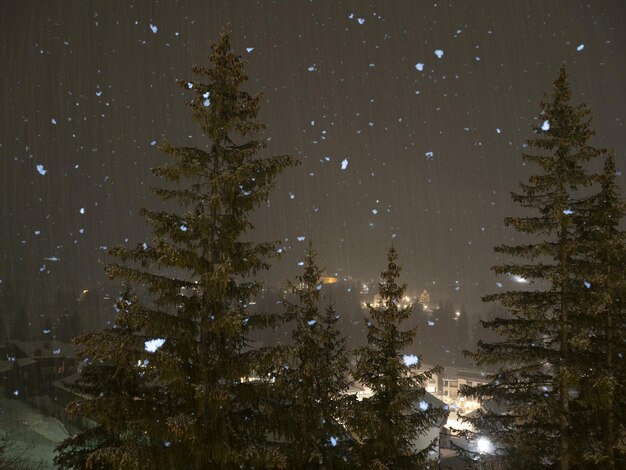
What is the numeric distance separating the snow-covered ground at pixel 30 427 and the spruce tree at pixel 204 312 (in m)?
22.4

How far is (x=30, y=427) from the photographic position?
3092cm

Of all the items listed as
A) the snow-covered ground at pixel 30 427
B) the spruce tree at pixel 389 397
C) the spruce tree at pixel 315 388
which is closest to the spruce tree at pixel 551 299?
the spruce tree at pixel 389 397

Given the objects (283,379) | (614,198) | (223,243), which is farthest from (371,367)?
(614,198)

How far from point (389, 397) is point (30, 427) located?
31076 mm

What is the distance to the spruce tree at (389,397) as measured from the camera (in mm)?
11000

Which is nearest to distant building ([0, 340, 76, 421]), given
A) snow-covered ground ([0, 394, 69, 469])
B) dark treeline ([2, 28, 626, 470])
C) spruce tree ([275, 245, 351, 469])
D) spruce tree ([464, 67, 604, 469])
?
snow-covered ground ([0, 394, 69, 469])

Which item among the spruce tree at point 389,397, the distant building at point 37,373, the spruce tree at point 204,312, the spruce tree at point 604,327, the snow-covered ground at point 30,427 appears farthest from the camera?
the distant building at point 37,373

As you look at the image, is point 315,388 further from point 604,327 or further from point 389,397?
point 604,327

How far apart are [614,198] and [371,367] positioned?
697 centimetres

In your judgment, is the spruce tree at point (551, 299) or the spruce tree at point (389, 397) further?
the spruce tree at point (389, 397)

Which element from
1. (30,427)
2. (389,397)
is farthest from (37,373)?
(389,397)

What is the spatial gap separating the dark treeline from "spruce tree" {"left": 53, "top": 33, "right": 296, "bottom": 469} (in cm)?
3

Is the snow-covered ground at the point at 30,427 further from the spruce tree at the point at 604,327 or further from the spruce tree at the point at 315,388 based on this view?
the spruce tree at the point at 604,327

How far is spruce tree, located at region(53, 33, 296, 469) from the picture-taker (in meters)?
7.59
